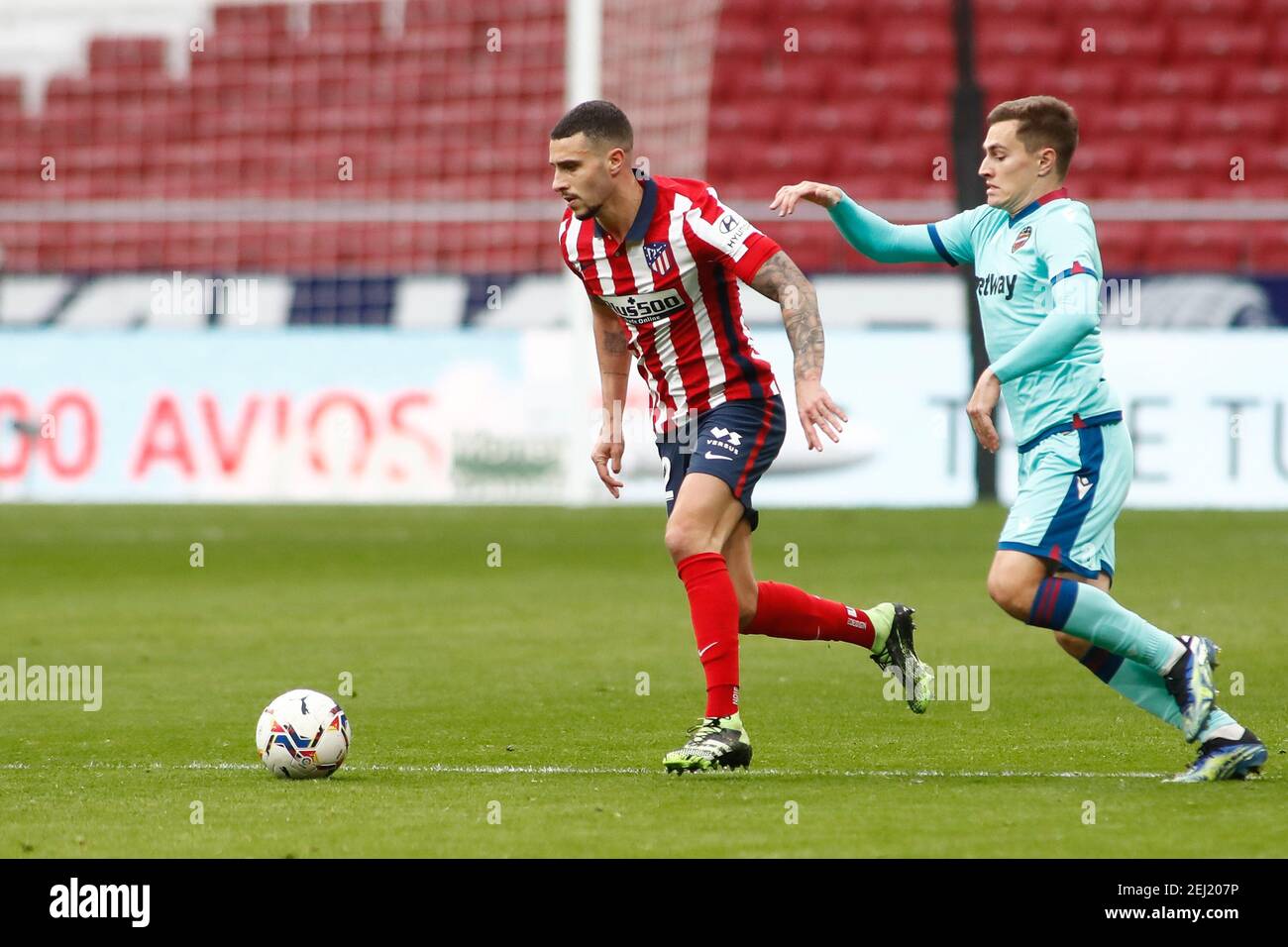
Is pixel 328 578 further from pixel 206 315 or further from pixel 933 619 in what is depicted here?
pixel 206 315

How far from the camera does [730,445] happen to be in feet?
20.8

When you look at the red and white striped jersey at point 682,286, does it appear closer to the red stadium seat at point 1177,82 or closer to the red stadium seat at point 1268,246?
the red stadium seat at point 1268,246

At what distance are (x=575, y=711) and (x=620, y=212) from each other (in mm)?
1984

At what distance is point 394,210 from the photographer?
20797mm

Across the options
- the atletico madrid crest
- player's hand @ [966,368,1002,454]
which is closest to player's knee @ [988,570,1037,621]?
player's hand @ [966,368,1002,454]

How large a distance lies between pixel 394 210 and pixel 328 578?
28.5 ft

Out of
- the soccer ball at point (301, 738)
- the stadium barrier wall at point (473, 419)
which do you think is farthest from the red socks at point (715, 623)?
the stadium barrier wall at point (473, 419)

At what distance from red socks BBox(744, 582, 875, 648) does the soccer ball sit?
142 centimetres

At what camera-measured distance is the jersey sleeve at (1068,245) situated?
18.3 ft

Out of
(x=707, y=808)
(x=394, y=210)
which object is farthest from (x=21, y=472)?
(x=707, y=808)

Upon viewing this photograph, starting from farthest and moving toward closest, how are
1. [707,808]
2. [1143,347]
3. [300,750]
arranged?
[1143,347], [300,750], [707,808]

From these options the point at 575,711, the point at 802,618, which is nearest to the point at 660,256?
the point at 802,618

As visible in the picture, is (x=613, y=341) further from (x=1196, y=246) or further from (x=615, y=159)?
(x=1196, y=246)

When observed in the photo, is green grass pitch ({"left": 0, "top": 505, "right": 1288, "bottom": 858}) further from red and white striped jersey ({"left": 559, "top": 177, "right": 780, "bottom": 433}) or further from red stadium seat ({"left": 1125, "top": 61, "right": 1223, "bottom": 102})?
red stadium seat ({"left": 1125, "top": 61, "right": 1223, "bottom": 102})
